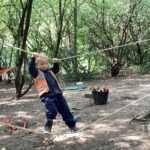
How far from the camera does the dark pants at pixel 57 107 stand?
19.5ft

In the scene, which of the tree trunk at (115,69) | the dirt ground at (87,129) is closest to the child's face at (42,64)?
the dirt ground at (87,129)

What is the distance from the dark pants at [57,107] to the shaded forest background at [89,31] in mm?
8851

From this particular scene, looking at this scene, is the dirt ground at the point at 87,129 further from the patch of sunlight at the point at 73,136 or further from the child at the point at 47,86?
the child at the point at 47,86

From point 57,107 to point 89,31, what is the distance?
11167 mm

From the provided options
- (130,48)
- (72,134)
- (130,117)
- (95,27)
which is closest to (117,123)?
(130,117)

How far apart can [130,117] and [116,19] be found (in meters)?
9.81

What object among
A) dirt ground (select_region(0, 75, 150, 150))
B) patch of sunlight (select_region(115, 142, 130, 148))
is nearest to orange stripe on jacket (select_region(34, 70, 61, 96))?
dirt ground (select_region(0, 75, 150, 150))

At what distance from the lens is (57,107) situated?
6.07m

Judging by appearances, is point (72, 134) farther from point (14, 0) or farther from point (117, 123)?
point (14, 0)

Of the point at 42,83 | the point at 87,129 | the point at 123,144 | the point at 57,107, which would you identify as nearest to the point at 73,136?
the point at 87,129

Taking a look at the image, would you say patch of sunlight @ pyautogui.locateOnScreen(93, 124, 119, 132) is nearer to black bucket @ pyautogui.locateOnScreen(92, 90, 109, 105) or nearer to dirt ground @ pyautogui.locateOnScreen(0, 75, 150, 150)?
dirt ground @ pyautogui.locateOnScreen(0, 75, 150, 150)

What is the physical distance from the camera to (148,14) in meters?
17.2

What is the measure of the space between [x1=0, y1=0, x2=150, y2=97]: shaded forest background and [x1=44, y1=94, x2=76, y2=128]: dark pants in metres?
8.85

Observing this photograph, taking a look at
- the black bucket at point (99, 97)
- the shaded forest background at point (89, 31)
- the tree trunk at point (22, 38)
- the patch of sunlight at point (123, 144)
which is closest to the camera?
the patch of sunlight at point (123, 144)
